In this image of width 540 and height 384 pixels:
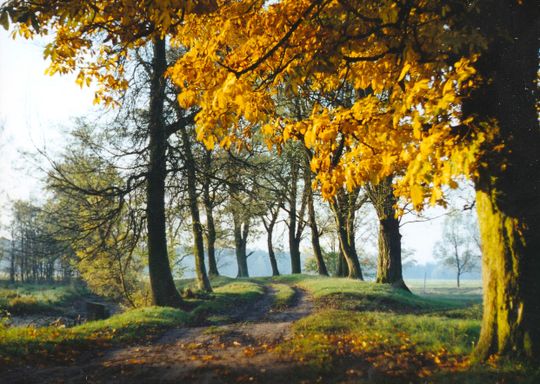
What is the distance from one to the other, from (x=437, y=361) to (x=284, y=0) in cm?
584

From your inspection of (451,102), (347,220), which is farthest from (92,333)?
(347,220)

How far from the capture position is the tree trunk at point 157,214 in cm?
1366

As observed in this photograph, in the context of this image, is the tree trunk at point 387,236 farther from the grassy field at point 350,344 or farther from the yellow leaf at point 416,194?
A: the yellow leaf at point 416,194

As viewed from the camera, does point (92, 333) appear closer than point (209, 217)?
Yes

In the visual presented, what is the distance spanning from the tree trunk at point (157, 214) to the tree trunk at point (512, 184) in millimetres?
10786

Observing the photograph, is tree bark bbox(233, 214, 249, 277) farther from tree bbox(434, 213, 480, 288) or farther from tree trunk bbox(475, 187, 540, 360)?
tree bbox(434, 213, 480, 288)

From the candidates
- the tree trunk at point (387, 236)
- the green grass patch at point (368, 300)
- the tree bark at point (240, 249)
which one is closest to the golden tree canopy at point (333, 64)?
the green grass patch at point (368, 300)

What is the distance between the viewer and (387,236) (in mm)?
18797

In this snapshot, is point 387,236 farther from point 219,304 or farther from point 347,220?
point 219,304


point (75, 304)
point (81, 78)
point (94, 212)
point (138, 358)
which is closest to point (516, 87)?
point (81, 78)

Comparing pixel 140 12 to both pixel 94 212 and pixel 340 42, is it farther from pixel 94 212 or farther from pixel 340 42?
pixel 94 212

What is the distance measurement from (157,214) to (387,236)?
36.9 feet

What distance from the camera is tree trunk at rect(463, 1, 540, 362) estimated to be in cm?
504

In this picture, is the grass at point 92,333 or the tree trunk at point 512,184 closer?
the tree trunk at point 512,184
